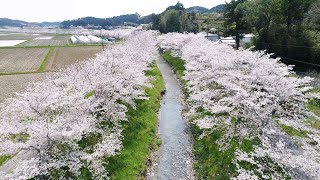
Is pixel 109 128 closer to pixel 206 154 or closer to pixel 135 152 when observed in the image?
pixel 135 152

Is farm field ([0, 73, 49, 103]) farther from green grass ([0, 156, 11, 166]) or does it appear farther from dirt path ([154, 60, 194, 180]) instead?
dirt path ([154, 60, 194, 180])

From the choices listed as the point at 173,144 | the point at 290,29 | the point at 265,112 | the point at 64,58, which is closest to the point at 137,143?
the point at 173,144

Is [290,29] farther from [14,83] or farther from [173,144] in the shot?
[14,83]

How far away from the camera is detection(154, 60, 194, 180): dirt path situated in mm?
17016

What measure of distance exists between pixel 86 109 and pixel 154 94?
1577 centimetres

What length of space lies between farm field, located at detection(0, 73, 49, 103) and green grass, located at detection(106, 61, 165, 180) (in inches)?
555

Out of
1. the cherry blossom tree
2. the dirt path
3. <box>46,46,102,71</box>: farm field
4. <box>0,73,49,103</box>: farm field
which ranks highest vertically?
the cherry blossom tree

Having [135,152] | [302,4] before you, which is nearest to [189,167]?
[135,152]

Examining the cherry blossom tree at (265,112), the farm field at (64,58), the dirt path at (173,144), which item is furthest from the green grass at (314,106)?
the farm field at (64,58)

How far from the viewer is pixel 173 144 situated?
2083 cm

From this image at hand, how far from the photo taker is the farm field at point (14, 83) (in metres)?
30.6

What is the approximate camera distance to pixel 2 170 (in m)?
14.8

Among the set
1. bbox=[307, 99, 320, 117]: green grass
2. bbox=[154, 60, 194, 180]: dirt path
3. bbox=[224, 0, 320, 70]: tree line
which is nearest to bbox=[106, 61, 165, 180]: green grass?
bbox=[154, 60, 194, 180]: dirt path

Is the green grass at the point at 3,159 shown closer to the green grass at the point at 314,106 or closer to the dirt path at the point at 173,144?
the dirt path at the point at 173,144
